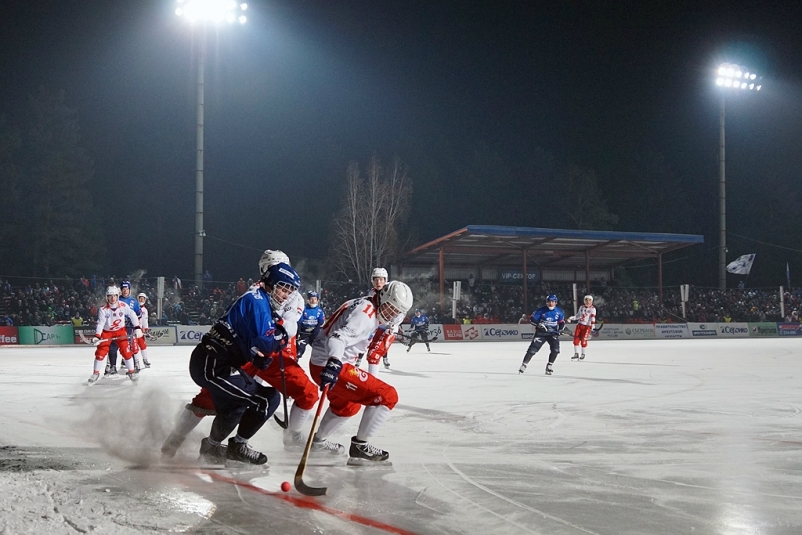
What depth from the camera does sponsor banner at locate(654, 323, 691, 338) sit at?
39.4 m

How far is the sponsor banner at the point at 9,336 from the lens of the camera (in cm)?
2791

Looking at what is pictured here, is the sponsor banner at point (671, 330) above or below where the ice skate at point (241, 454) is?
below

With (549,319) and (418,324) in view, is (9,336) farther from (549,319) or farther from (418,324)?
(549,319)

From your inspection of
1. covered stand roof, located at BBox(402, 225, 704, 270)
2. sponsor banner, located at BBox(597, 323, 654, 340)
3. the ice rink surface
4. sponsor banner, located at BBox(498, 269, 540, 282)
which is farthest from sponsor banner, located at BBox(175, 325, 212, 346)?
sponsor banner, located at BBox(498, 269, 540, 282)

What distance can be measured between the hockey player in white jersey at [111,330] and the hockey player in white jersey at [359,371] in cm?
882

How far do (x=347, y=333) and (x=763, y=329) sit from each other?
1596 inches

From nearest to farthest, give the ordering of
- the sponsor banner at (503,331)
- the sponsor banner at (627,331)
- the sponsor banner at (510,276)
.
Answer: the sponsor banner at (503,331)
the sponsor banner at (627,331)
the sponsor banner at (510,276)

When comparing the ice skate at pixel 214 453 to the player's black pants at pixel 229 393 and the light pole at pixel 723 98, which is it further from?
the light pole at pixel 723 98

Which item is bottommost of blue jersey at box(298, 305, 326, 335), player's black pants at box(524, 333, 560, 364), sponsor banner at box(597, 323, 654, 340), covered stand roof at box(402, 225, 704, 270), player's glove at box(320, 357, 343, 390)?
sponsor banner at box(597, 323, 654, 340)

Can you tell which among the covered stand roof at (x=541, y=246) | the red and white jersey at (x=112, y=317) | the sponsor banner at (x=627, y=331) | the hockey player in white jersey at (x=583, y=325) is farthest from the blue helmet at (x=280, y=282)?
the sponsor banner at (x=627, y=331)

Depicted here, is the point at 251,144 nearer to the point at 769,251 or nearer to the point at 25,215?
the point at 25,215

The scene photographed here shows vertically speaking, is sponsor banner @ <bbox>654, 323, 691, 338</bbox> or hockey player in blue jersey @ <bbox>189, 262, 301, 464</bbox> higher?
hockey player in blue jersey @ <bbox>189, 262, 301, 464</bbox>

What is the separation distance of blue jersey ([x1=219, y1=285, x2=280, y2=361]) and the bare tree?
126 ft

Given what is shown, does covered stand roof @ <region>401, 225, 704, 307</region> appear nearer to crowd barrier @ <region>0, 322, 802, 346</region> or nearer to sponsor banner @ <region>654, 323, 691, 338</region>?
sponsor banner @ <region>654, 323, 691, 338</region>
